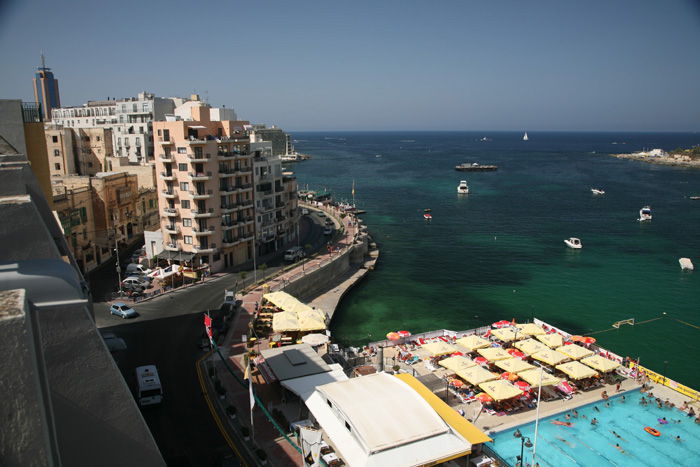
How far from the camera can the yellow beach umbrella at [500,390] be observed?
1119 inches

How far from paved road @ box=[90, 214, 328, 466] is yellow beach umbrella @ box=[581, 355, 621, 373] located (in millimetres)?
24401

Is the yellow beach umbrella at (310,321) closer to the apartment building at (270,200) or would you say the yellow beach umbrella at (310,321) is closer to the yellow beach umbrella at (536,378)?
the yellow beach umbrella at (536,378)

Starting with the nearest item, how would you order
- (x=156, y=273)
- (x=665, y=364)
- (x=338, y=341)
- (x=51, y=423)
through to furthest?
1. (x=51, y=423)
2. (x=665, y=364)
3. (x=338, y=341)
4. (x=156, y=273)

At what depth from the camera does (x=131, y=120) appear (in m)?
83.5

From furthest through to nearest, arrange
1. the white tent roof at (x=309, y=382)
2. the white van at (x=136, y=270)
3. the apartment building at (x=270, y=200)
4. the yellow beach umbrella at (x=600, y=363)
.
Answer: the apartment building at (x=270, y=200) → the white van at (x=136, y=270) → the yellow beach umbrella at (x=600, y=363) → the white tent roof at (x=309, y=382)

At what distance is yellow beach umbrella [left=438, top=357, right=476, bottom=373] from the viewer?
31.5 metres

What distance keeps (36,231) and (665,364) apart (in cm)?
4289

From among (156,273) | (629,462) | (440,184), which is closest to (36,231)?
(629,462)

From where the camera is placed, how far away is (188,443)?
2123cm

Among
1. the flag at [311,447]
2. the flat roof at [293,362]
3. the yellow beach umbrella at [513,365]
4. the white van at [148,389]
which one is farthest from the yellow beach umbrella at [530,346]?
the white van at [148,389]

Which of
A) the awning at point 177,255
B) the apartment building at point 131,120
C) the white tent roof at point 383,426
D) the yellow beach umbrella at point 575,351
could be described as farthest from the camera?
the apartment building at point 131,120

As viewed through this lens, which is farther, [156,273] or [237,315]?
[156,273]

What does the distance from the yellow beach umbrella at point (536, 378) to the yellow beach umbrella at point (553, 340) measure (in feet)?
14.5

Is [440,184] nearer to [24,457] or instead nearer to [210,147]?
[210,147]
